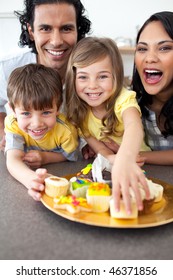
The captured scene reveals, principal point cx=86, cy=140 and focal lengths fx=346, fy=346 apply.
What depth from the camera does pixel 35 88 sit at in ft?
3.98

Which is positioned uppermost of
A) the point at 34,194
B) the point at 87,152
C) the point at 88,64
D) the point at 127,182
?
the point at 88,64

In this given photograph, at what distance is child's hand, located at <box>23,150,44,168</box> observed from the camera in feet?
4.20

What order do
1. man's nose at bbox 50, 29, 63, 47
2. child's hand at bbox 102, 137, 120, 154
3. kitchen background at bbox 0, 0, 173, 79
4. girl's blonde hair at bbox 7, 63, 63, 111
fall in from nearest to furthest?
1. girl's blonde hair at bbox 7, 63, 63, 111
2. child's hand at bbox 102, 137, 120, 154
3. man's nose at bbox 50, 29, 63, 47
4. kitchen background at bbox 0, 0, 173, 79

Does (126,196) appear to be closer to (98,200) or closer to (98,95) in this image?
(98,200)

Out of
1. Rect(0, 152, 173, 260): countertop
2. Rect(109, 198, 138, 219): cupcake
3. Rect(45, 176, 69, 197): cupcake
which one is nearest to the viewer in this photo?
Rect(0, 152, 173, 260): countertop

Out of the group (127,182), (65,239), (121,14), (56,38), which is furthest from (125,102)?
(121,14)

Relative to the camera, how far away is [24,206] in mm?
928

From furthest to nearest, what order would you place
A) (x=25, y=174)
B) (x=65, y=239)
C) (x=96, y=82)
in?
1. (x=96, y=82)
2. (x=25, y=174)
3. (x=65, y=239)

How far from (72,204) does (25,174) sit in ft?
0.97

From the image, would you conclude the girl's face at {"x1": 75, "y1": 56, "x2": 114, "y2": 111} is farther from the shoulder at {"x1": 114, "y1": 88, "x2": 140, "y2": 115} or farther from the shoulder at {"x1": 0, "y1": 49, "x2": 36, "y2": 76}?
the shoulder at {"x1": 0, "y1": 49, "x2": 36, "y2": 76}

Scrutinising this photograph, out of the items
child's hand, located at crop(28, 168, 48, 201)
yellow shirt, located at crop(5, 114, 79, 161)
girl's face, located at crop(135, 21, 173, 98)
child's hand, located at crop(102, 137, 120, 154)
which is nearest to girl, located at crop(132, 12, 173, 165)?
girl's face, located at crop(135, 21, 173, 98)

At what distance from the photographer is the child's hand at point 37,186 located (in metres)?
0.94

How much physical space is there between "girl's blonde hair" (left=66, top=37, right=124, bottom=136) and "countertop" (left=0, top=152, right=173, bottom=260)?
1.81 ft

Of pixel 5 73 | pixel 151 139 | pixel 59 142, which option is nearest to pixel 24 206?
pixel 59 142
